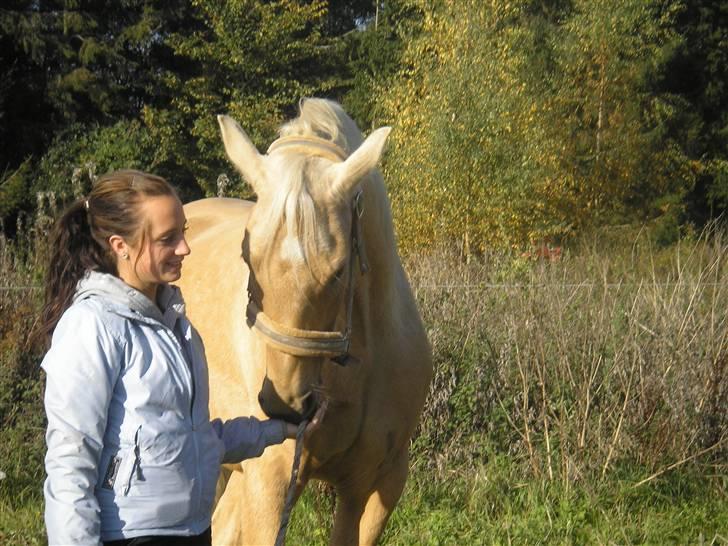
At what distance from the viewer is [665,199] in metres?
23.7

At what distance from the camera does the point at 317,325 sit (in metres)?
2.93

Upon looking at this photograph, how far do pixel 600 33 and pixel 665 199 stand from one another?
4342mm

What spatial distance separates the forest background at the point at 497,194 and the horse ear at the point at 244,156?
8.81 feet

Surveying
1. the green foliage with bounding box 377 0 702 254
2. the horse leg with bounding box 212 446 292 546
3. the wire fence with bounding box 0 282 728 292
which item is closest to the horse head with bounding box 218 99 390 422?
the horse leg with bounding box 212 446 292 546

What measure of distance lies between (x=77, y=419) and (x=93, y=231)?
515 mm

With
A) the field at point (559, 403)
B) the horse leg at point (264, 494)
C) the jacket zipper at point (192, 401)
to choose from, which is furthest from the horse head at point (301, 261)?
the field at point (559, 403)

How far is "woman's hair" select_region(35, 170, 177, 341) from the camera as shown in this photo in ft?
8.02

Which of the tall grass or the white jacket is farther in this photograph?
the tall grass

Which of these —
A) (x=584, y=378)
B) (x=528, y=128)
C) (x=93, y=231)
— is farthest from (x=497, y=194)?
(x=93, y=231)

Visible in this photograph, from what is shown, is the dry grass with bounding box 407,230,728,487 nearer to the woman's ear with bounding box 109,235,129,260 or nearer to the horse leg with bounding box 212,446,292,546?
the horse leg with bounding box 212,446,292,546

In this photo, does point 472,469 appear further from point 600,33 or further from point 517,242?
point 600,33

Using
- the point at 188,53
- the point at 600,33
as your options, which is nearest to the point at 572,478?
the point at 600,33

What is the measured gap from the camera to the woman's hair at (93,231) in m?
2.45

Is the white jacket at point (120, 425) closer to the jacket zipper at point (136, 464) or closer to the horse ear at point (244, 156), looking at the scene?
the jacket zipper at point (136, 464)
